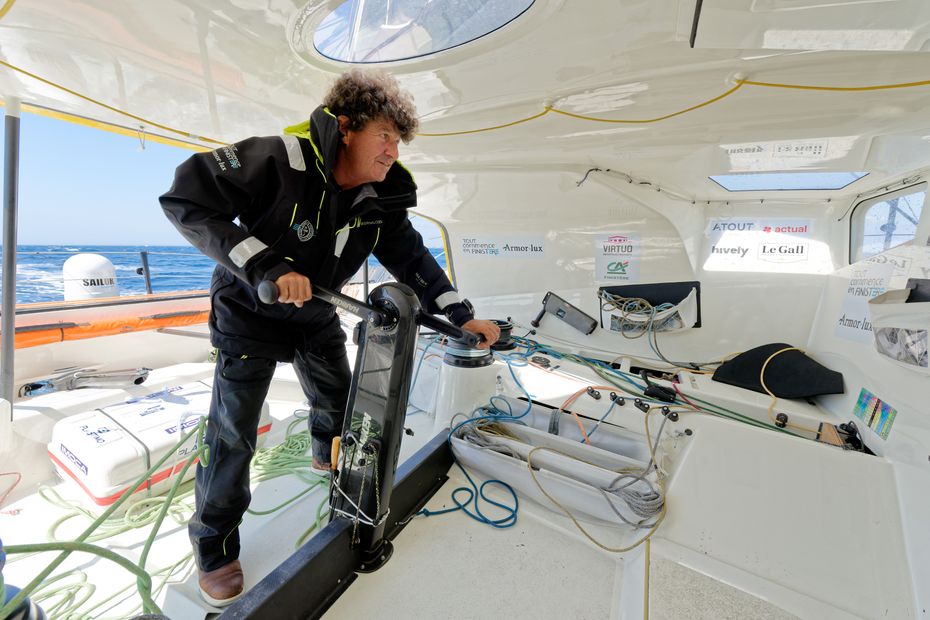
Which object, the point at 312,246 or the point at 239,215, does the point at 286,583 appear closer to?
the point at 312,246

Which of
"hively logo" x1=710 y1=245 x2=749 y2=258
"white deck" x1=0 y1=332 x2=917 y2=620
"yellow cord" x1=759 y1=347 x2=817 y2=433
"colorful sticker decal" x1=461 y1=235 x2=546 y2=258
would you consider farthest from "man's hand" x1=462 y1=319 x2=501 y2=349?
"hively logo" x1=710 y1=245 x2=749 y2=258

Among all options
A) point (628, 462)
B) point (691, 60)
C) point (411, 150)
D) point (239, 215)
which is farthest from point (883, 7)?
point (411, 150)

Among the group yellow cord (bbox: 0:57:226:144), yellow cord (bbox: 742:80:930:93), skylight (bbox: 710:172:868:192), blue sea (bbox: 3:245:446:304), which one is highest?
yellow cord (bbox: 742:80:930:93)

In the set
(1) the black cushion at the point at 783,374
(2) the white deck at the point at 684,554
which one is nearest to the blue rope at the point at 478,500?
(2) the white deck at the point at 684,554

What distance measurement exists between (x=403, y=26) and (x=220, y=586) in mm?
2082

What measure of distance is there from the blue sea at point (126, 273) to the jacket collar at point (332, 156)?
1.43 ft

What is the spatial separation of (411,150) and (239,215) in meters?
1.68

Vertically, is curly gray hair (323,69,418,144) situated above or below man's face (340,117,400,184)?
above

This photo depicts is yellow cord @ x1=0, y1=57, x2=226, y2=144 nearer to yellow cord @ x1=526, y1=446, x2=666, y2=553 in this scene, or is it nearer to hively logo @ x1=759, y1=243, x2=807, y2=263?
yellow cord @ x1=526, y1=446, x2=666, y2=553

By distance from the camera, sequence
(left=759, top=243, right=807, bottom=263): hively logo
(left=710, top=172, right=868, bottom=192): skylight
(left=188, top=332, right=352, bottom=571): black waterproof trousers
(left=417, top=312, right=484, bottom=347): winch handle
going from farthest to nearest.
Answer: (left=759, top=243, right=807, bottom=263): hively logo < (left=710, top=172, right=868, bottom=192): skylight < (left=188, top=332, right=352, bottom=571): black waterproof trousers < (left=417, top=312, right=484, bottom=347): winch handle

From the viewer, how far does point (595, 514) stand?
1393mm

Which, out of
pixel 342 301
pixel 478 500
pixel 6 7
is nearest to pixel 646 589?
pixel 478 500

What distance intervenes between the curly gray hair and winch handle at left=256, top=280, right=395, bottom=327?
522 millimetres

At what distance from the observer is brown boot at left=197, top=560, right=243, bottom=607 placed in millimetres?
1278
